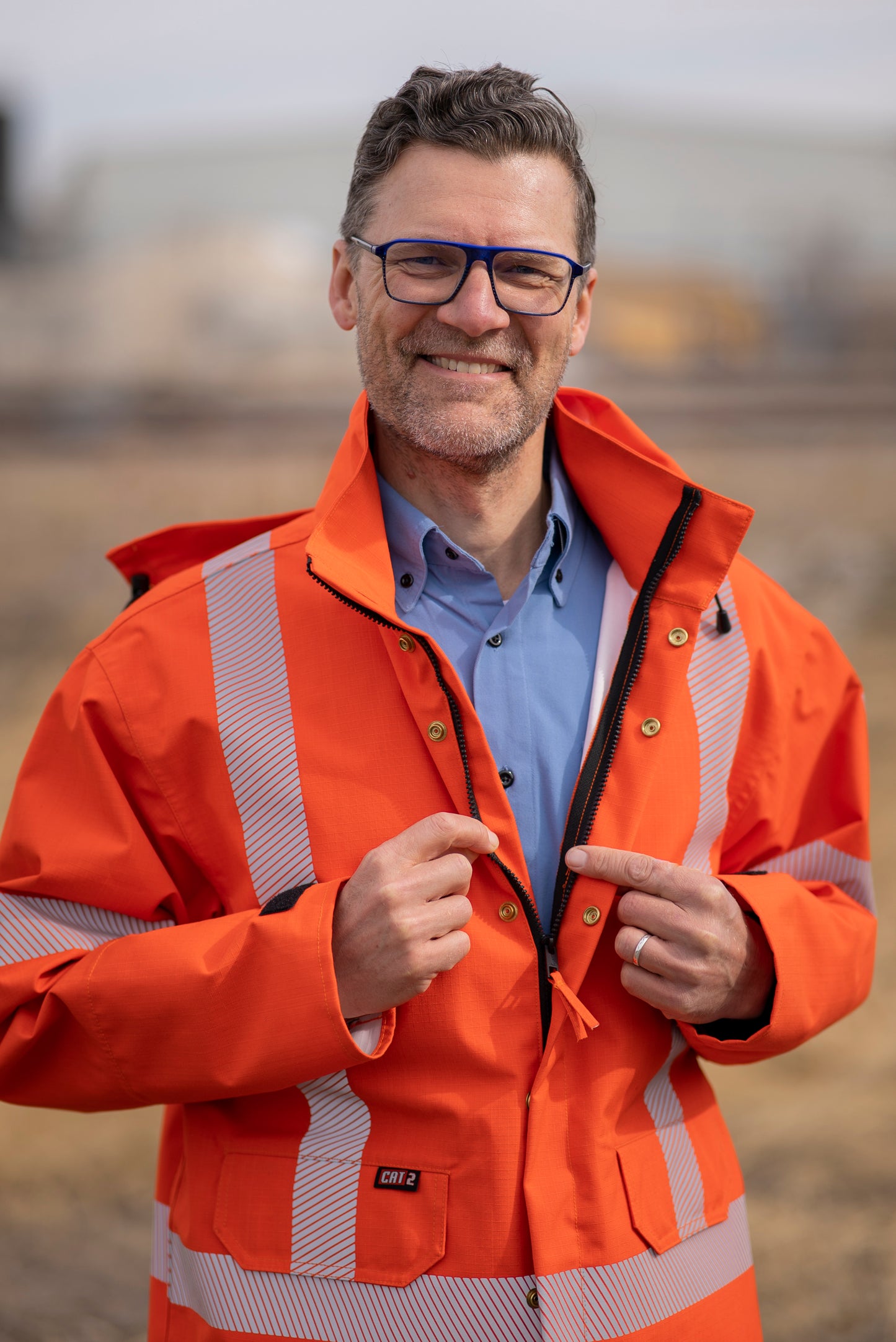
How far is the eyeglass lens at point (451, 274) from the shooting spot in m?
1.56

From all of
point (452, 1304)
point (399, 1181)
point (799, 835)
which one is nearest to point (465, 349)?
point (799, 835)

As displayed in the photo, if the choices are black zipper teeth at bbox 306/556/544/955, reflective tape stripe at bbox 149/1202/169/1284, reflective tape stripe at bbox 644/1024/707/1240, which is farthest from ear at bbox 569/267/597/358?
reflective tape stripe at bbox 149/1202/169/1284

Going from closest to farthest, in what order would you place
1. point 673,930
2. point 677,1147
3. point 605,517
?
point 673,930
point 677,1147
point 605,517

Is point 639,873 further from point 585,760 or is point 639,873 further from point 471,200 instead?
point 471,200

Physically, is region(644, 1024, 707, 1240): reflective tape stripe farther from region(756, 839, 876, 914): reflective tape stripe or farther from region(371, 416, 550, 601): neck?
region(371, 416, 550, 601): neck

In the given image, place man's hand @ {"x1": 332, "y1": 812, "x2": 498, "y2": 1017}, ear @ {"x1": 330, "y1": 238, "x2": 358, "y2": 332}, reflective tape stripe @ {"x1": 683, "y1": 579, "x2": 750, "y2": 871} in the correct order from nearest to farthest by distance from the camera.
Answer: man's hand @ {"x1": 332, "y1": 812, "x2": 498, "y2": 1017} < reflective tape stripe @ {"x1": 683, "y1": 579, "x2": 750, "y2": 871} < ear @ {"x1": 330, "y1": 238, "x2": 358, "y2": 332}

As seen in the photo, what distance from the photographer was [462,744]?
149cm

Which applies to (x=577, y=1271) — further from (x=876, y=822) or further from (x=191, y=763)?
(x=876, y=822)

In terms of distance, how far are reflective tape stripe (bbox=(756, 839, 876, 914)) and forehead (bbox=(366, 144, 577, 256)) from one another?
3.10 feet

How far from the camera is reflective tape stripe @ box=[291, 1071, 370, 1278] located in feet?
4.82

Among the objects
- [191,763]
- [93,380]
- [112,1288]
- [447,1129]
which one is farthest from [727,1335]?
[93,380]

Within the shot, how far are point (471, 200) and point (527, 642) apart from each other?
590 millimetres

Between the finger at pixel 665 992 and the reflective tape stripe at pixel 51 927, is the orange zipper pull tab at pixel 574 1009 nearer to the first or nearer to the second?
the finger at pixel 665 992

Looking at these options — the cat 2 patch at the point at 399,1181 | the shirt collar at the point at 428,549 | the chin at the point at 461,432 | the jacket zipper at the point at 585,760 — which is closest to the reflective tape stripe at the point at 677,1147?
the jacket zipper at the point at 585,760
